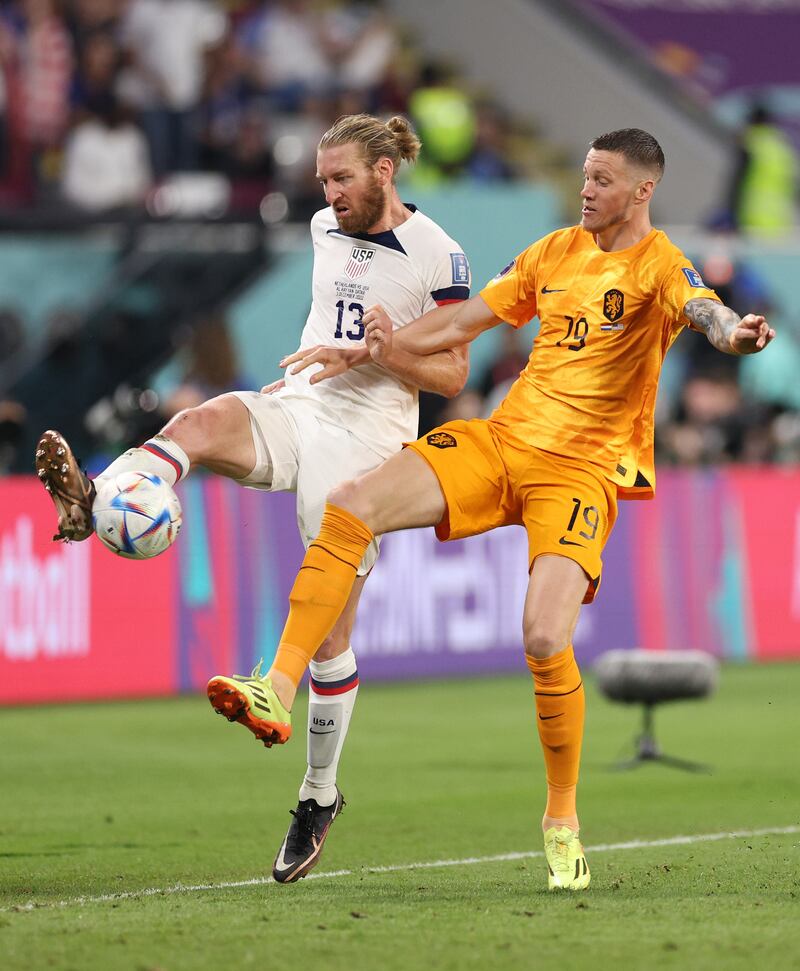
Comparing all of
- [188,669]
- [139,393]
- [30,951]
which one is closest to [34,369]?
[139,393]

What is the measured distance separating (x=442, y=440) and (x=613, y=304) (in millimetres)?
807

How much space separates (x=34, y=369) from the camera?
574 inches

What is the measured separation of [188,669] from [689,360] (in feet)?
21.7

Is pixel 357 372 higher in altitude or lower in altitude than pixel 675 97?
lower

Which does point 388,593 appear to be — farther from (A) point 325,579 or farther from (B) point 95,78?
(A) point 325,579

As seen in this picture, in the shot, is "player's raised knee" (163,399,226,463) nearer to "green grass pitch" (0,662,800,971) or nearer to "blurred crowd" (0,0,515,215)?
"green grass pitch" (0,662,800,971)

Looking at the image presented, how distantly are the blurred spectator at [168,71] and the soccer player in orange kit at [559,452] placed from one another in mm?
9777

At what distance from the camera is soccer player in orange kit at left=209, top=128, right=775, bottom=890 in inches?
262

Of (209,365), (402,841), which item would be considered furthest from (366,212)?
(209,365)

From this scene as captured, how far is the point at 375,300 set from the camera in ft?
24.1

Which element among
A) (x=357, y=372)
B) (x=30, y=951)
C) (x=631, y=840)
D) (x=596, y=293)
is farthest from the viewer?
(x=631, y=840)

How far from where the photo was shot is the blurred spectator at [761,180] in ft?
66.0

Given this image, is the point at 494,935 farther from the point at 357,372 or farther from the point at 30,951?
the point at 357,372

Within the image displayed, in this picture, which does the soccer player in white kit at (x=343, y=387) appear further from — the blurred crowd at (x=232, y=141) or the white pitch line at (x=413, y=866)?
the blurred crowd at (x=232, y=141)
